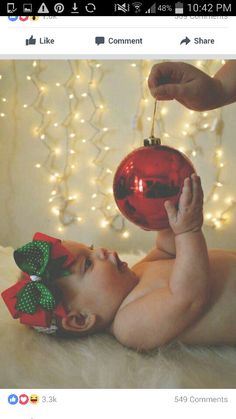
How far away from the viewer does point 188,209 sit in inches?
22.3

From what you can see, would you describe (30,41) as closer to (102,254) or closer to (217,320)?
(102,254)

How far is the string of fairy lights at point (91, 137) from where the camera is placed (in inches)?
45.8

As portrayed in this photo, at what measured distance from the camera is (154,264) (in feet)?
2.32

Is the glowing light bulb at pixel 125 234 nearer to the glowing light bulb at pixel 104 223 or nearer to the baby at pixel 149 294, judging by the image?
the glowing light bulb at pixel 104 223

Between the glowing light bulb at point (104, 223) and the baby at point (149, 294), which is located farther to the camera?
the glowing light bulb at point (104, 223)

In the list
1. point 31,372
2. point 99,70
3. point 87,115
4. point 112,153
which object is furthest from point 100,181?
point 31,372

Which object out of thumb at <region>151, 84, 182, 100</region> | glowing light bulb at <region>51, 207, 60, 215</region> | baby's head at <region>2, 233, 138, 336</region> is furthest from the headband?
glowing light bulb at <region>51, 207, 60, 215</region>

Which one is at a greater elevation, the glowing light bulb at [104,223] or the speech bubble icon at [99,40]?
the speech bubble icon at [99,40]

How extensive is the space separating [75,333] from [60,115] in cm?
73

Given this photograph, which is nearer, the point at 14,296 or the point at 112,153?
the point at 14,296

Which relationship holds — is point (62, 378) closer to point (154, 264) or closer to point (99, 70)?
point (154, 264)

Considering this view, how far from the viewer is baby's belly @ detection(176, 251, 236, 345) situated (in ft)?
2.01

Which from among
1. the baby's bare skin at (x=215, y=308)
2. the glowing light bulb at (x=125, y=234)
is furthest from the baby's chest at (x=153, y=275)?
the glowing light bulb at (x=125, y=234)
